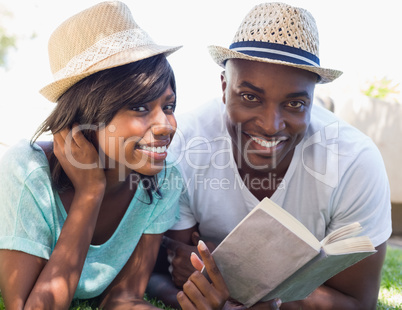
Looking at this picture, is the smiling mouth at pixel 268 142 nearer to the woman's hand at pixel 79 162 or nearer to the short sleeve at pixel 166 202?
the short sleeve at pixel 166 202

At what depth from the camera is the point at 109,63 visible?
2488 mm

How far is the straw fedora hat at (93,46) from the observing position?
8.27ft

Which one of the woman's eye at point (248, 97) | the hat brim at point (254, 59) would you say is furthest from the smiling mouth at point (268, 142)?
the hat brim at point (254, 59)

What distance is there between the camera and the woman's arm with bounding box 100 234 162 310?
276 cm

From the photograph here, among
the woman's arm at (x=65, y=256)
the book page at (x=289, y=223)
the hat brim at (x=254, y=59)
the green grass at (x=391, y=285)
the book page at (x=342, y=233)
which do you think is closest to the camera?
the book page at (x=289, y=223)

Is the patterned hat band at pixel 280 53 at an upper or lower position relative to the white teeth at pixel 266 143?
upper

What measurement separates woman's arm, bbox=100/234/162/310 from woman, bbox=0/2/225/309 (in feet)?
0.04

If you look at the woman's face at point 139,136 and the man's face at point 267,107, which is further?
the man's face at point 267,107

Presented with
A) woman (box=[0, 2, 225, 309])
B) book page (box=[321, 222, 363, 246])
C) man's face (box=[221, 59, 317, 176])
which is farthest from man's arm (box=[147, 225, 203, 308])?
book page (box=[321, 222, 363, 246])

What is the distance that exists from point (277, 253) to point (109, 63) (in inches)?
47.3

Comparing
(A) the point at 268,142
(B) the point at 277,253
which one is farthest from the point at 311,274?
(A) the point at 268,142

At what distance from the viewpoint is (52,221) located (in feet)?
8.52

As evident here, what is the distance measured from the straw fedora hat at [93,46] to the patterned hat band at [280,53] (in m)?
0.48

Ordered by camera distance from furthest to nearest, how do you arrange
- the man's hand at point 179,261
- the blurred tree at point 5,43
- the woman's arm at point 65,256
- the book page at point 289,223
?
1. the blurred tree at point 5,43
2. the man's hand at point 179,261
3. the woman's arm at point 65,256
4. the book page at point 289,223
